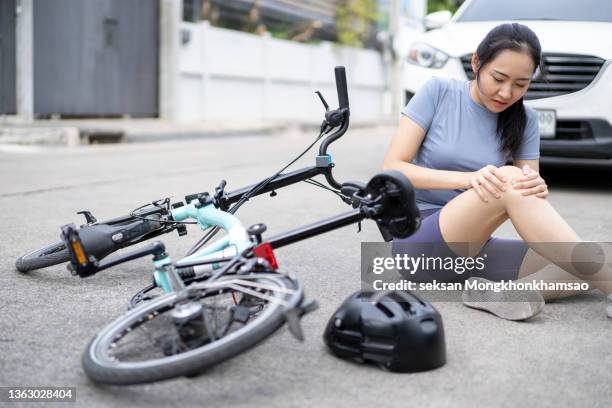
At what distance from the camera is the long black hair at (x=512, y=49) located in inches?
121

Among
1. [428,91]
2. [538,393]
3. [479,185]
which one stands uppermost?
[428,91]

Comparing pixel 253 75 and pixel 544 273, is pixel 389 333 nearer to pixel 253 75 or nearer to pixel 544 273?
pixel 544 273

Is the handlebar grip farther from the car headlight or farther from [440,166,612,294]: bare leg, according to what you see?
the car headlight

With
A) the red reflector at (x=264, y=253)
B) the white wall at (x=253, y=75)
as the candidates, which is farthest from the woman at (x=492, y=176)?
the white wall at (x=253, y=75)

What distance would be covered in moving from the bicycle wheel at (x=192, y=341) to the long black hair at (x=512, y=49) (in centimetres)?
134

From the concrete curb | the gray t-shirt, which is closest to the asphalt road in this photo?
the gray t-shirt

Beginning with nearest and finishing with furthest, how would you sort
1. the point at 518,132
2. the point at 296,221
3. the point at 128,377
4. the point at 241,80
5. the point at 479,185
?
the point at 128,377 → the point at 479,185 → the point at 518,132 → the point at 296,221 → the point at 241,80

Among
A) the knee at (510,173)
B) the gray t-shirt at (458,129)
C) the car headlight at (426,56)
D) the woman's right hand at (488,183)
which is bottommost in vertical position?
the woman's right hand at (488,183)

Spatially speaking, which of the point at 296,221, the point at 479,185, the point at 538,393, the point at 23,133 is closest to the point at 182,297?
the point at 538,393

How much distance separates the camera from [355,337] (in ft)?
8.26

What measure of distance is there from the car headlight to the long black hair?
344 centimetres

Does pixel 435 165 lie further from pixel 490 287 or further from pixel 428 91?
pixel 490 287

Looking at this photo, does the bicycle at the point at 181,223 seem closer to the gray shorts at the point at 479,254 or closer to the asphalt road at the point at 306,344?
the asphalt road at the point at 306,344

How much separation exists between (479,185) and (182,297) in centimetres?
128
